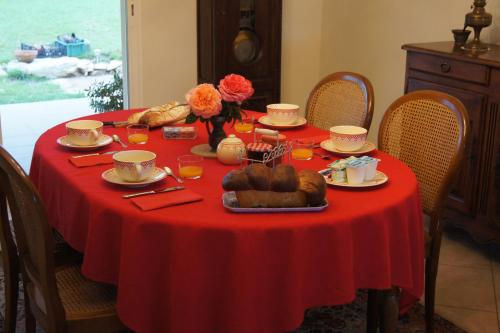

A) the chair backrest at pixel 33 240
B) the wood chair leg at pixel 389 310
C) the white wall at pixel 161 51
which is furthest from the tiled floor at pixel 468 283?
the white wall at pixel 161 51

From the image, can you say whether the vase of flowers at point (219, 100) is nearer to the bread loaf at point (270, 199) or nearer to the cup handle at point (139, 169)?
the cup handle at point (139, 169)

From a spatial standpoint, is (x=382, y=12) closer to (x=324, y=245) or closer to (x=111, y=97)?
(x=111, y=97)

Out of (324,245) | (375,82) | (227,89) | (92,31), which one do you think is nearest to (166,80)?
(92,31)

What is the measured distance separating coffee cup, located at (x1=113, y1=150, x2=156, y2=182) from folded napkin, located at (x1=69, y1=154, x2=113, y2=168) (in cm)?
17

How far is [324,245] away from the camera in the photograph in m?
1.77

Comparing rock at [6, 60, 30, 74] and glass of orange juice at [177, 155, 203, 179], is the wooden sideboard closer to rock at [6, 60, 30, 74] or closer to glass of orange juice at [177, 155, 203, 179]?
glass of orange juice at [177, 155, 203, 179]

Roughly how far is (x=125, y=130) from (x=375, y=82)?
2.21m

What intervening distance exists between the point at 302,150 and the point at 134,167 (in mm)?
640

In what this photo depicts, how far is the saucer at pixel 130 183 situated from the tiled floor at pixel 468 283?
1.36 meters

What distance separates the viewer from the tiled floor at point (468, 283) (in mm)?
2725

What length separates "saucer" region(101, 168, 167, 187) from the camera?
78.1 inches

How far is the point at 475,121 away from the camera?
3.12m

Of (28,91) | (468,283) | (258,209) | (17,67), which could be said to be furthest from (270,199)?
(28,91)

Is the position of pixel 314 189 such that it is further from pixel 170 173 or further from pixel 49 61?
pixel 49 61
